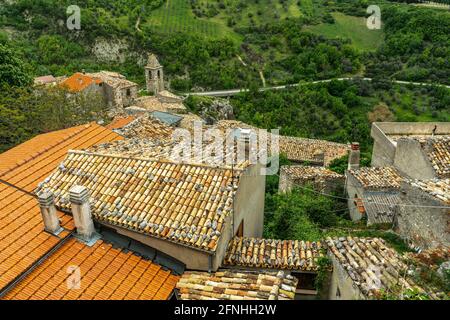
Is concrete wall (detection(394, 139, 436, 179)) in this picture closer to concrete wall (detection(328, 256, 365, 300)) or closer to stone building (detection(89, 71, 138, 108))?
concrete wall (detection(328, 256, 365, 300))

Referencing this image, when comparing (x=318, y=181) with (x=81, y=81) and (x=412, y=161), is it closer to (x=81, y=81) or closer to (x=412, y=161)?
(x=412, y=161)

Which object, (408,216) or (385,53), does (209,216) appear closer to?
(408,216)

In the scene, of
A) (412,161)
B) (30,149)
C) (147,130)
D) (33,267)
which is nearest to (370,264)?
(33,267)

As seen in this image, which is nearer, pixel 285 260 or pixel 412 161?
pixel 285 260

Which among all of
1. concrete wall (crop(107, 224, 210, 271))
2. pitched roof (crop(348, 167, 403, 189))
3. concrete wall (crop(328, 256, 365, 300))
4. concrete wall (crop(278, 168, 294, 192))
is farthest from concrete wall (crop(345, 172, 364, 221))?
concrete wall (crop(107, 224, 210, 271))

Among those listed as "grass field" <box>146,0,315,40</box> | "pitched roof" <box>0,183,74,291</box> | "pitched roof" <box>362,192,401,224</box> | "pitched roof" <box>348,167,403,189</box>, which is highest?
"grass field" <box>146,0,315,40</box>

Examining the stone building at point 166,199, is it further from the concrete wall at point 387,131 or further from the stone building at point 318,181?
the concrete wall at point 387,131
